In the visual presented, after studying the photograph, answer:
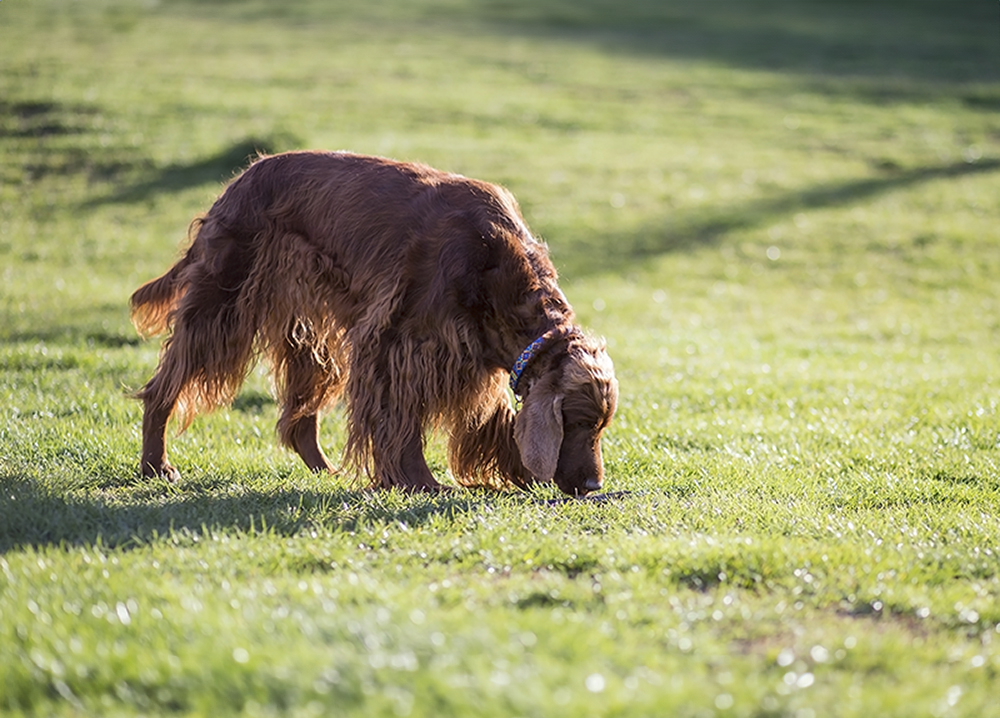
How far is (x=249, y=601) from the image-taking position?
3.10 metres

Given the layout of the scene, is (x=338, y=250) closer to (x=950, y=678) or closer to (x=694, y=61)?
(x=950, y=678)

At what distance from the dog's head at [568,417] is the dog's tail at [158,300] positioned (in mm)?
2117

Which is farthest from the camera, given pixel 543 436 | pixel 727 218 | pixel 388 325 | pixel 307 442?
pixel 727 218

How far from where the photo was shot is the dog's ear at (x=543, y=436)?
4684 mm

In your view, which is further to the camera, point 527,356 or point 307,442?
point 307,442

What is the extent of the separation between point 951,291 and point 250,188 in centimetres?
941

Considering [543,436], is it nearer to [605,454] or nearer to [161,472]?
[605,454]

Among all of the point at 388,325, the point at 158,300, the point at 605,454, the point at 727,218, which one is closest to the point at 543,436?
the point at 388,325

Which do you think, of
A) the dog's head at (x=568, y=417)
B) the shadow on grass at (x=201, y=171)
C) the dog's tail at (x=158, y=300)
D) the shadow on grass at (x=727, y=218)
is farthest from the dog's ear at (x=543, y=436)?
the shadow on grass at (x=201, y=171)

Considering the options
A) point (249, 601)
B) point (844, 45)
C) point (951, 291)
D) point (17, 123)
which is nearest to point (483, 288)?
point (249, 601)

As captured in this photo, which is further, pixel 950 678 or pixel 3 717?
pixel 950 678

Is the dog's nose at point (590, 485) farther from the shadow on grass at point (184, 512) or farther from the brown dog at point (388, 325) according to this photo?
the shadow on grass at point (184, 512)

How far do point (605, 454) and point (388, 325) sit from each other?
151cm

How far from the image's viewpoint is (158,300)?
18.9 ft
